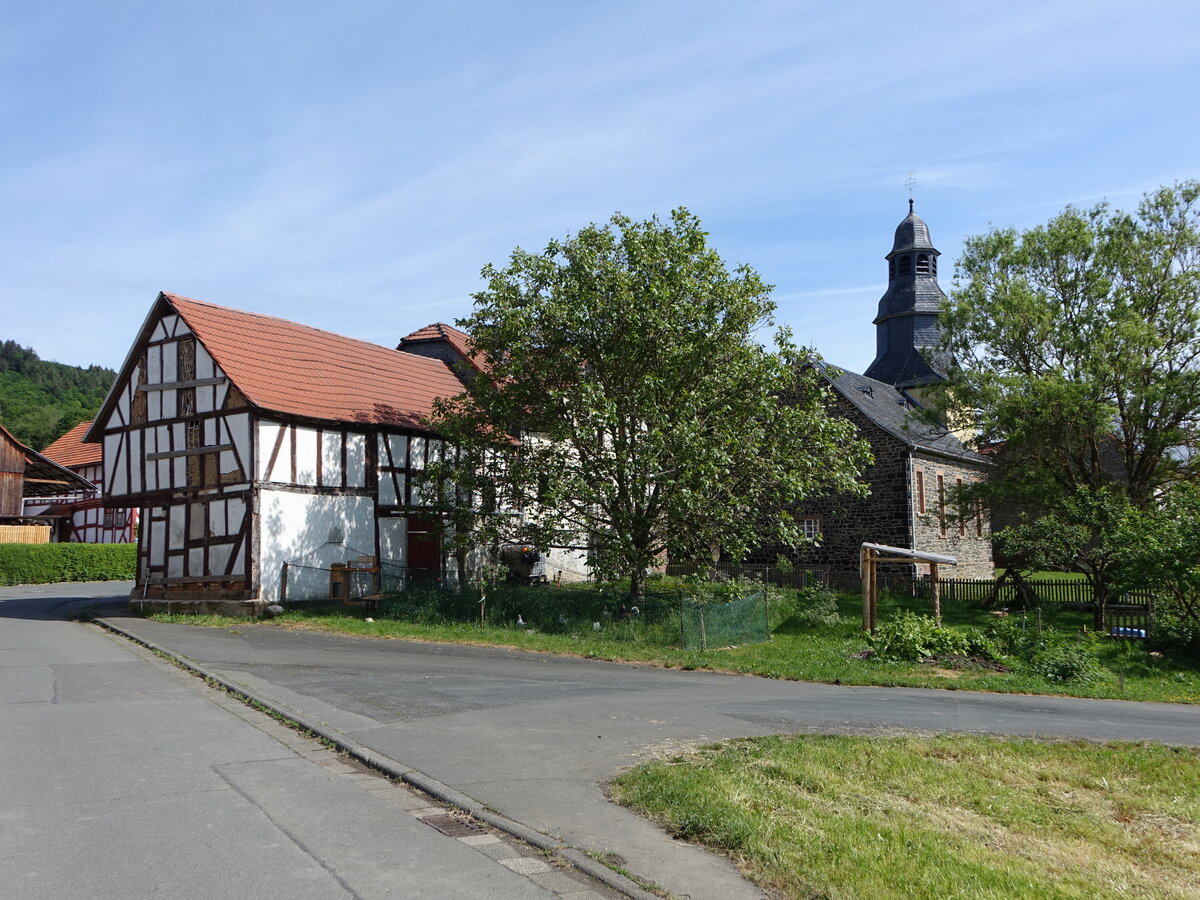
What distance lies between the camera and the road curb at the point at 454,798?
18.9 feet

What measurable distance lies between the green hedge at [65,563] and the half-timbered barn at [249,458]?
12.2m

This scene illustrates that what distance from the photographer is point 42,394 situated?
358ft

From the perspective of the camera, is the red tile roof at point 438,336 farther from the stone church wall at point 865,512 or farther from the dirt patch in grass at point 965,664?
the dirt patch in grass at point 965,664

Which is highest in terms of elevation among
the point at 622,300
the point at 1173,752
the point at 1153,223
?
the point at 1153,223

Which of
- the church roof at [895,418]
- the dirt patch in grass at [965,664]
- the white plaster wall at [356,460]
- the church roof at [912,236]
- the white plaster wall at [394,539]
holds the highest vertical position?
the church roof at [912,236]

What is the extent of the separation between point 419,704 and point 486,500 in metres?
11.6

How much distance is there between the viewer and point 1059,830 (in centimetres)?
717

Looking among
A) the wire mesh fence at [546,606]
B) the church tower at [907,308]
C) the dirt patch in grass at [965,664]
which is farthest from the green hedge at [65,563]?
the church tower at [907,308]

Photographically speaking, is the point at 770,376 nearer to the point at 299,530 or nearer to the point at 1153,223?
the point at 299,530

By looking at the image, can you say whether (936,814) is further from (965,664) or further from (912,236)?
(912,236)

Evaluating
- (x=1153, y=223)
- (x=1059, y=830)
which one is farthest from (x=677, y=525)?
(x=1153, y=223)

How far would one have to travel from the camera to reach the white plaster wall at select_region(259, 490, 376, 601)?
950 inches

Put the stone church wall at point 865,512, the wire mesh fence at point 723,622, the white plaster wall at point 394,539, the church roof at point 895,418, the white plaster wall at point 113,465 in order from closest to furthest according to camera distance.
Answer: the wire mesh fence at point 723,622, the white plaster wall at point 394,539, the white plaster wall at point 113,465, the stone church wall at point 865,512, the church roof at point 895,418

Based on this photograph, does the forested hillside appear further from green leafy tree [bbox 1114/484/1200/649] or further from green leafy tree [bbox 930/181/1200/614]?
green leafy tree [bbox 1114/484/1200/649]
